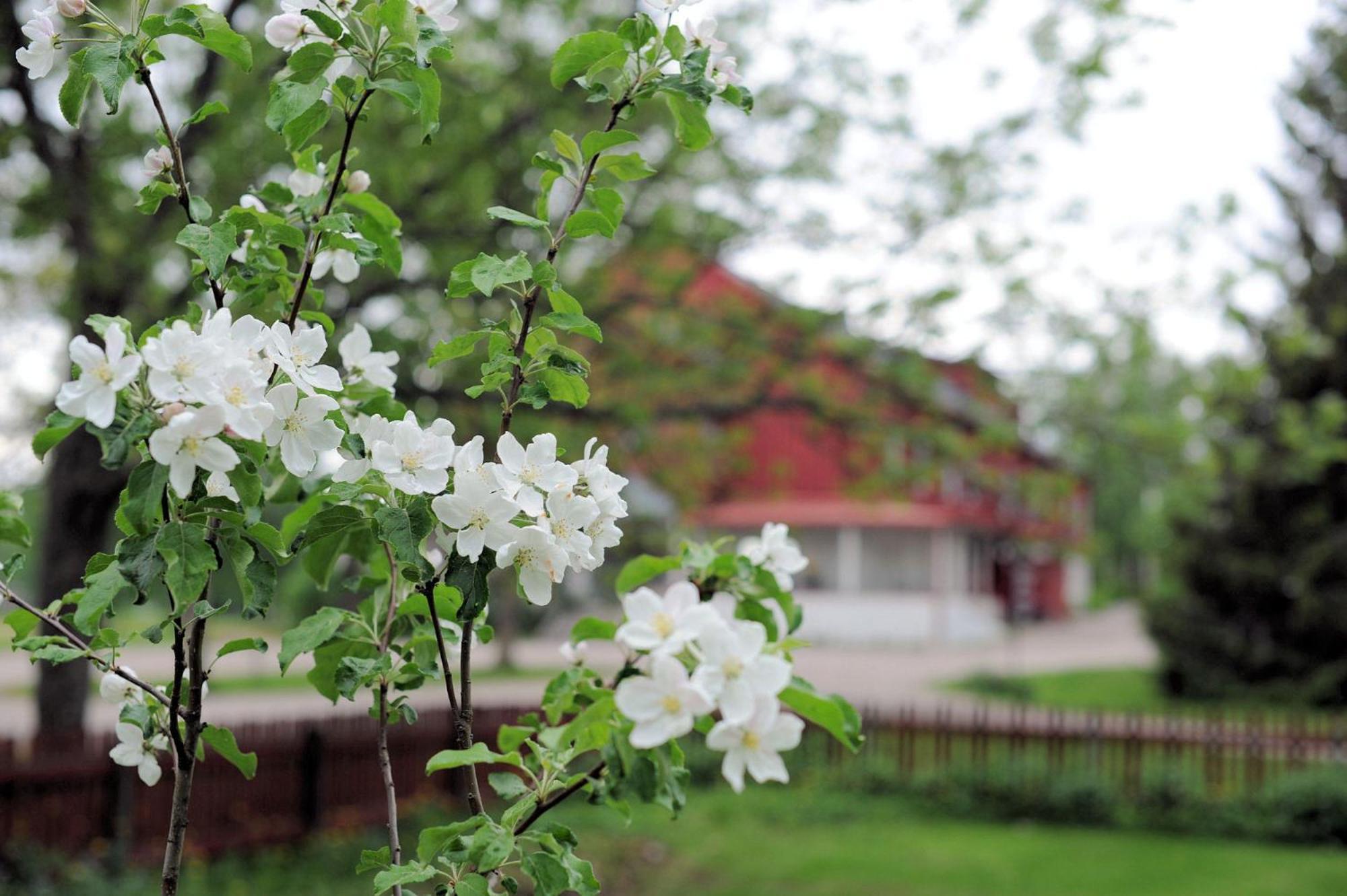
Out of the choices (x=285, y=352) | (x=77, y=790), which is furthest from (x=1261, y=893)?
(x=285, y=352)

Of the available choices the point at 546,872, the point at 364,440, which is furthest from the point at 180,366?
the point at 546,872

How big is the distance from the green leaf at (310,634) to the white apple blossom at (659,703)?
518 mm

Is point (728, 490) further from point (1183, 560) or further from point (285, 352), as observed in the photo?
point (1183, 560)

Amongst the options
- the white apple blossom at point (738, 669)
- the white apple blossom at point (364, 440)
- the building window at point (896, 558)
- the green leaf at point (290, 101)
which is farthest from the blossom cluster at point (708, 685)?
the building window at point (896, 558)

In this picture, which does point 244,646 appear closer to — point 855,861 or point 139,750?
point 139,750

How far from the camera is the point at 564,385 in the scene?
5.09ft

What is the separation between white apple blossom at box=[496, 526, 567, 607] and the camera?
1.33 meters

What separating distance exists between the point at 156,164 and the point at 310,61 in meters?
0.30

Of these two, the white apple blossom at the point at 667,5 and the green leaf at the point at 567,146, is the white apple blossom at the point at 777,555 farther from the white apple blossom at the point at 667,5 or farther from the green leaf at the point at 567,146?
the white apple blossom at the point at 667,5

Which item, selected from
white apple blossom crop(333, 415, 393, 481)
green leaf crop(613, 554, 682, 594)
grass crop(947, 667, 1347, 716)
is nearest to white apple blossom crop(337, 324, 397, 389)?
white apple blossom crop(333, 415, 393, 481)

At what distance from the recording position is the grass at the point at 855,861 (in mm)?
7016

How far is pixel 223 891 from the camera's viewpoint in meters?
6.83

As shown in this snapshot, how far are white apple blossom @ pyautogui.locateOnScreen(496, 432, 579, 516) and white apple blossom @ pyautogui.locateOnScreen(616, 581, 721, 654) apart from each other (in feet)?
0.65

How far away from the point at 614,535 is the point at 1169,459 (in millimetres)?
6162
